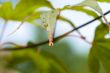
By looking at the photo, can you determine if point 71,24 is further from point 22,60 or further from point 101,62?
point 22,60

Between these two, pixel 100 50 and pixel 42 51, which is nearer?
pixel 100 50

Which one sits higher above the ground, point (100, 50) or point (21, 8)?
point (21, 8)

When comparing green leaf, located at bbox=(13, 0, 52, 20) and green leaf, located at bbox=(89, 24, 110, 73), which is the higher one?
green leaf, located at bbox=(13, 0, 52, 20)

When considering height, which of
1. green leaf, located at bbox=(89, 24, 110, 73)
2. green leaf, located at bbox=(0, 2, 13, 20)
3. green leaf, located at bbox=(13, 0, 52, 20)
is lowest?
green leaf, located at bbox=(89, 24, 110, 73)

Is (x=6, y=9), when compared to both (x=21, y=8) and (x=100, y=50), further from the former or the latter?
(x=100, y=50)

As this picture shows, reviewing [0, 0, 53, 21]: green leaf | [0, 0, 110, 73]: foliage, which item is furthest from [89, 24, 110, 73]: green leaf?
[0, 0, 53, 21]: green leaf

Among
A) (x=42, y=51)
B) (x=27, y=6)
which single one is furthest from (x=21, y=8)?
(x=42, y=51)

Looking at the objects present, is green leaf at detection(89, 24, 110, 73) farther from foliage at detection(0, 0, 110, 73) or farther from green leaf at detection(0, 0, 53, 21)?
green leaf at detection(0, 0, 53, 21)

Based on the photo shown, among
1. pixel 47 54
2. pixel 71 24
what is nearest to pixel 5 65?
pixel 47 54
